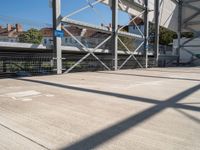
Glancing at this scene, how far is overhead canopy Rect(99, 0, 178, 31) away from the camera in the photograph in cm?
1427

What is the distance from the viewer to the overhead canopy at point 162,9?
1427 cm

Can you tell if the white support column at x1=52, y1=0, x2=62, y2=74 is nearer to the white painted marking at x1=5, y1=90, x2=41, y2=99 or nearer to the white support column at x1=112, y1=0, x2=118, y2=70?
the white support column at x1=112, y1=0, x2=118, y2=70

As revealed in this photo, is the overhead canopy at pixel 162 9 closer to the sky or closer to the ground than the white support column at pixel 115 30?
closer to the sky

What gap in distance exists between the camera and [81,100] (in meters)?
3.92

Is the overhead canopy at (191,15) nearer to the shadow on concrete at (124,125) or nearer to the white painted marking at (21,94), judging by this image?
the shadow on concrete at (124,125)

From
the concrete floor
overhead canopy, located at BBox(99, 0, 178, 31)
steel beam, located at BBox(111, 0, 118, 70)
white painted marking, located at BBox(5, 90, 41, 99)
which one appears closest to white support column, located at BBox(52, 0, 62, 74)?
overhead canopy, located at BBox(99, 0, 178, 31)

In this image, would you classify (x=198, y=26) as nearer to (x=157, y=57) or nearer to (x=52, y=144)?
(x=157, y=57)

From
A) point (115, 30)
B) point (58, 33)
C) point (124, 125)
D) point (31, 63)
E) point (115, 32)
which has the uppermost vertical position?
point (115, 30)

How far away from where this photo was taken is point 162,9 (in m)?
18.2

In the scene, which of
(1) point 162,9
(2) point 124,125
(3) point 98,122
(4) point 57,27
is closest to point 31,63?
(4) point 57,27

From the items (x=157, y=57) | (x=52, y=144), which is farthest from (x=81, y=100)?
(x=157, y=57)

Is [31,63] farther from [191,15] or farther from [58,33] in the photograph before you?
[191,15]

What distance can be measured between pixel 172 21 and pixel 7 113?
19241mm

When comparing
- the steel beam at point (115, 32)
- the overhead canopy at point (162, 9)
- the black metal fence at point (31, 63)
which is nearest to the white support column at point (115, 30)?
the steel beam at point (115, 32)
